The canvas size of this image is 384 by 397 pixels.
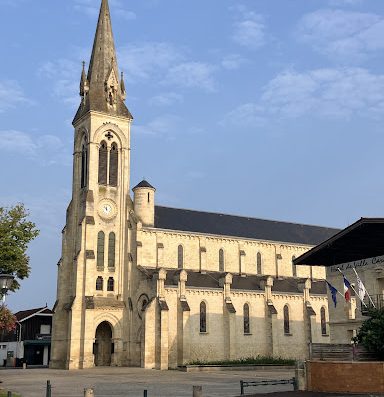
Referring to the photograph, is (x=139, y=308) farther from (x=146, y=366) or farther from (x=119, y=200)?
(x=119, y=200)

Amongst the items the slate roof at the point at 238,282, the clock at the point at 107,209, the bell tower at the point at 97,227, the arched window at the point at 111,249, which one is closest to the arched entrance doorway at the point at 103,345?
the bell tower at the point at 97,227

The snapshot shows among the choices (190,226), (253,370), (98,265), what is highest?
(190,226)

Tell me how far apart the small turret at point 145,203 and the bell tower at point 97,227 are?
116 centimetres

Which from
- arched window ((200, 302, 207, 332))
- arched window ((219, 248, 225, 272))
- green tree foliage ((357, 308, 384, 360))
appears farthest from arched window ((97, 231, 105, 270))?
green tree foliage ((357, 308, 384, 360))

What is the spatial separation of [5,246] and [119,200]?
3139 cm

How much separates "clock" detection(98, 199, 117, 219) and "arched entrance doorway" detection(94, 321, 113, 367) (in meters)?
11.6

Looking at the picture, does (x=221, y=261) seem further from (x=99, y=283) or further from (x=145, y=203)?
(x=99, y=283)

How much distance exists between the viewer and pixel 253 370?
176ft

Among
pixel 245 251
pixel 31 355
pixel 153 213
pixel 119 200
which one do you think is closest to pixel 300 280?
pixel 245 251

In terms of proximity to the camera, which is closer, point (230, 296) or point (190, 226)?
point (230, 296)

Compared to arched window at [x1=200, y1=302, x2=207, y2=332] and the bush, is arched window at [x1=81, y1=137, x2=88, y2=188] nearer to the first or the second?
arched window at [x1=200, y1=302, x2=207, y2=332]

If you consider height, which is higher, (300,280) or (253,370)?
(300,280)

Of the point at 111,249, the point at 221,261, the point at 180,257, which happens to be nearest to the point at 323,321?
the point at 221,261

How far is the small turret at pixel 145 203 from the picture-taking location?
6444 centimetres
